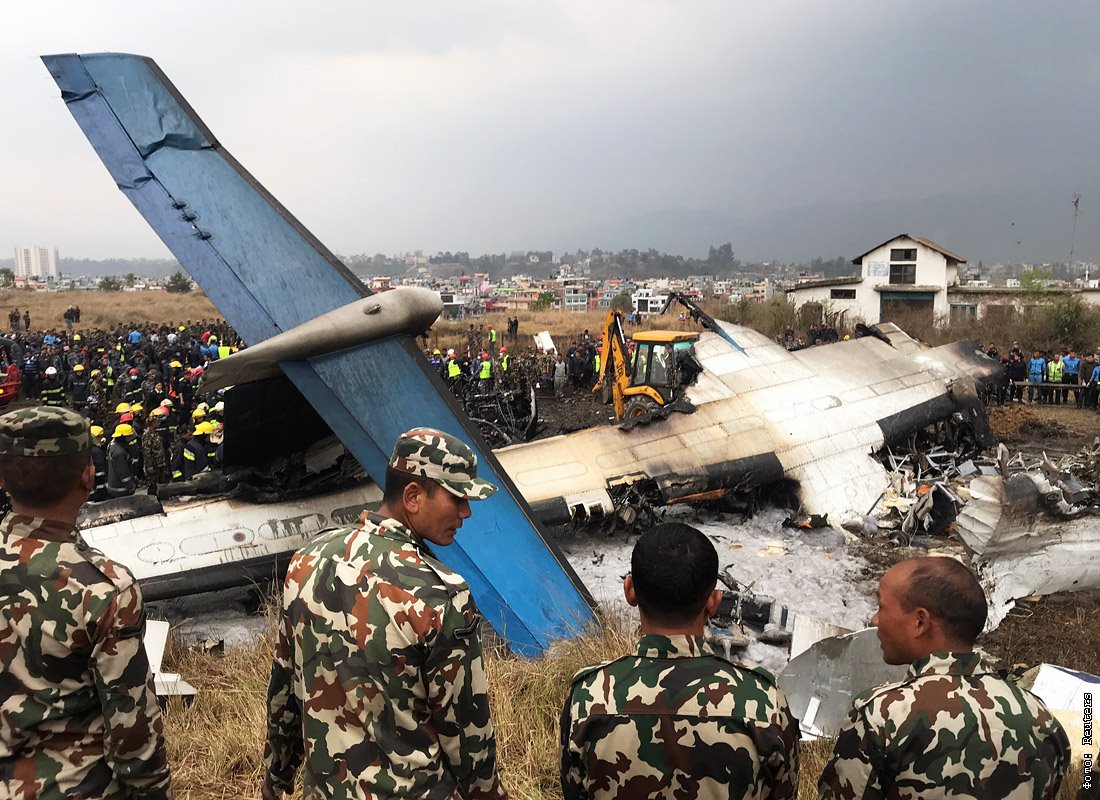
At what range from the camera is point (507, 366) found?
77.5 ft

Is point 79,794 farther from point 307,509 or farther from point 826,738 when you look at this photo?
point 307,509

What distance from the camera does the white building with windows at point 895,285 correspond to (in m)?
39.3

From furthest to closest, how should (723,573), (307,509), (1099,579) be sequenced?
1. (723,573)
2. (307,509)
3. (1099,579)

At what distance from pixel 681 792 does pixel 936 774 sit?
2.37 ft

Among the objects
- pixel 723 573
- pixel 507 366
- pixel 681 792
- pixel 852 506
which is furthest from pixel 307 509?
pixel 507 366

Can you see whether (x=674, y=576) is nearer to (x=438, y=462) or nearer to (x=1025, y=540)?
(x=438, y=462)

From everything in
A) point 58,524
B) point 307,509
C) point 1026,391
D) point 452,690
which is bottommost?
point 1026,391

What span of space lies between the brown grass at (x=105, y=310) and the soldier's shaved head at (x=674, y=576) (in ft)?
149

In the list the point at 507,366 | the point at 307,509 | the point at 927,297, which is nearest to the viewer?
the point at 307,509

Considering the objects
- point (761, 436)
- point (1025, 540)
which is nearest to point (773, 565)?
point (761, 436)

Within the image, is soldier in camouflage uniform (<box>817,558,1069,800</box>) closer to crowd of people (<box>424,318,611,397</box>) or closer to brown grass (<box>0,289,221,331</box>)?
crowd of people (<box>424,318,611,397</box>)

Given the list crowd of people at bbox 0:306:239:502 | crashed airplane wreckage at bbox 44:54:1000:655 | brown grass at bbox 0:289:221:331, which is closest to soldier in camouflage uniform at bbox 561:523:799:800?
crashed airplane wreckage at bbox 44:54:1000:655

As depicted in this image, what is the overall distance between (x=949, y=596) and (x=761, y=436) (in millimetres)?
8992

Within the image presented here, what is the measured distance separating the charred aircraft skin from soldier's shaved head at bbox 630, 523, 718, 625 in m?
7.25
